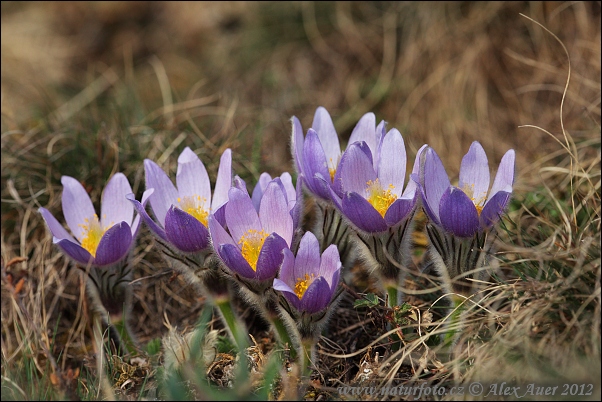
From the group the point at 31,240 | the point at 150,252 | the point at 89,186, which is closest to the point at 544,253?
the point at 150,252

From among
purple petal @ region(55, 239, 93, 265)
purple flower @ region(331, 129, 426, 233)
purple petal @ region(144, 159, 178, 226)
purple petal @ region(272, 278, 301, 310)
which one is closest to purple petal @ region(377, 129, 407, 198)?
purple flower @ region(331, 129, 426, 233)

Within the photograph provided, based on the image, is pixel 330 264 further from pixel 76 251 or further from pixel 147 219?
pixel 76 251

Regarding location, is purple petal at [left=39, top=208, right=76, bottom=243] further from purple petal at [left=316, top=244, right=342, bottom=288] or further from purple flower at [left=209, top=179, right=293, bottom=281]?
purple petal at [left=316, top=244, right=342, bottom=288]

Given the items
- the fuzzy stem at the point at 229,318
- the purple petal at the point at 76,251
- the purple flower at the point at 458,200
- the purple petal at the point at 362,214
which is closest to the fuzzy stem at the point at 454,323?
the purple flower at the point at 458,200

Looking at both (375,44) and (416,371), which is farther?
(375,44)

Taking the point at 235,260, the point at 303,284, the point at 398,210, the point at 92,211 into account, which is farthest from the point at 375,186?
the point at 92,211

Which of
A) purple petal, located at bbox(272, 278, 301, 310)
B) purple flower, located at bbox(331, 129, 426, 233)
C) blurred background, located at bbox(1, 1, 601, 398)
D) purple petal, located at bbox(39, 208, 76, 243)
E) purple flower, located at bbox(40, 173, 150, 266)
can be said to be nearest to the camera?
purple petal, located at bbox(272, 278, 301, 310)

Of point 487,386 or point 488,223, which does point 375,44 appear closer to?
point 488,223
